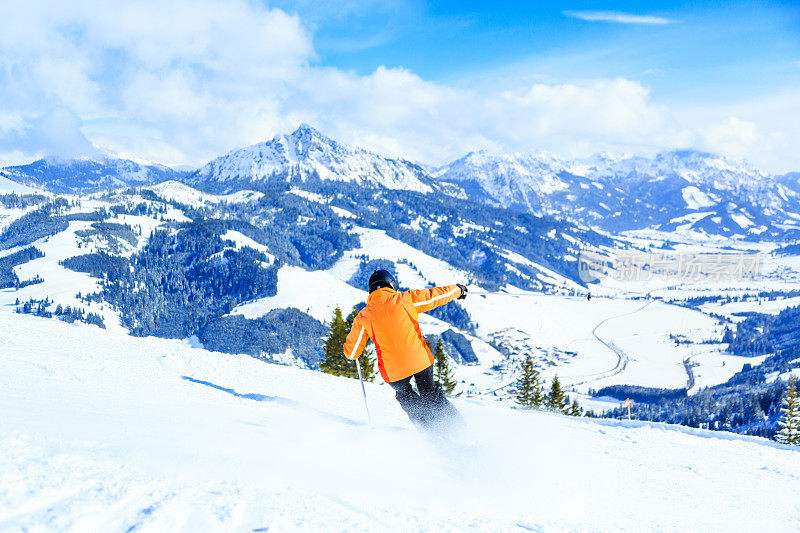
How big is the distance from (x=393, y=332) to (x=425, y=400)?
143cm

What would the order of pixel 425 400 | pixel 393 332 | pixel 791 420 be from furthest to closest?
pixel 791 420 → pixel 425 400 → pixel 393 332

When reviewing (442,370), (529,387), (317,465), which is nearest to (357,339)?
(317,465)

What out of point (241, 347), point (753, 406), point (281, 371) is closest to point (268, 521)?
point (281, 371)

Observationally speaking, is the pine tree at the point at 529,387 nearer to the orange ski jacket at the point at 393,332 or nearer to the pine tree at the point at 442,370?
the pine tree at the point at 442,370

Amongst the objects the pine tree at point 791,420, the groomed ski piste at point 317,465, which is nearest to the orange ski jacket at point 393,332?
the groomed ski piste at point 317,465

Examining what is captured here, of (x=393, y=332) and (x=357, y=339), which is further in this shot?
(x=357, y=339)

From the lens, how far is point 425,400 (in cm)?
819

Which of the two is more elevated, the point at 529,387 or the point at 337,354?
the point at 337,354

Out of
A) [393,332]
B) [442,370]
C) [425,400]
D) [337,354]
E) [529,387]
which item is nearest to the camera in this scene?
[393,332]

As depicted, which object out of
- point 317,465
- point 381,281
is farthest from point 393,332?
point 317,465

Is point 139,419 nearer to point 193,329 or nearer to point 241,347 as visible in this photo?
point 241,347

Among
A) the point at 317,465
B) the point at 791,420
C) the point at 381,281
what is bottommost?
the point at 791,420

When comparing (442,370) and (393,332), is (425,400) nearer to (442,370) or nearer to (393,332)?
(393,332)

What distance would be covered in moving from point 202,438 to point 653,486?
24.9 feet
